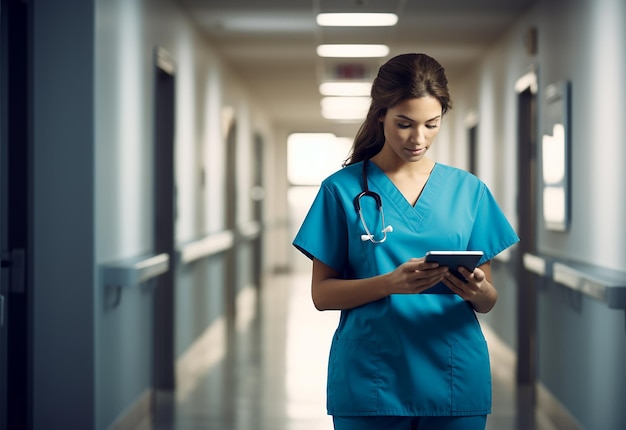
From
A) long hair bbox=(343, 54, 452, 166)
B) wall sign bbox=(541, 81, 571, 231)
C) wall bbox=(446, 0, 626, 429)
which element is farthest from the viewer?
wall sign bbox=(541, 81, 571, 231)

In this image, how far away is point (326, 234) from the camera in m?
1.97

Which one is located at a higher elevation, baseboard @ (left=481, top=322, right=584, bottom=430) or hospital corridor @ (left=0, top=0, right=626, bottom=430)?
hospital corridor @ (left=0, top=0, right=626, bottom=430)

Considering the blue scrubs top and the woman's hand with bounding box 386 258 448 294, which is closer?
the woman's hand with bounding box 386 258 448 294

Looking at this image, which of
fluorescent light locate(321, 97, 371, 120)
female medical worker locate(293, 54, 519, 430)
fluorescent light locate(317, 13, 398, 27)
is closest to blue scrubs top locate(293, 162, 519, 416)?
female medical worker locate(293, 54, 519, 430)

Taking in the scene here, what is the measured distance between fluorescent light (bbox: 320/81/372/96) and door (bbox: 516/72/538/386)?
3439 mm

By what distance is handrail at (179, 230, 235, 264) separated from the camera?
20.5 feet

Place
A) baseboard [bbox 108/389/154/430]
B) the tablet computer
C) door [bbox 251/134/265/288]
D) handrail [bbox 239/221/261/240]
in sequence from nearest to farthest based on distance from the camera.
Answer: the tablet computer → baseboard [bbox 108/389/154/430] → handrail [bbox 239/221/261/240] → door [bbox 251/134/265/288]

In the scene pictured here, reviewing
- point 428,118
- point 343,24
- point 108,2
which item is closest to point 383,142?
point 428,118

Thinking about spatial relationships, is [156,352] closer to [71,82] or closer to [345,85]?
[71,82]

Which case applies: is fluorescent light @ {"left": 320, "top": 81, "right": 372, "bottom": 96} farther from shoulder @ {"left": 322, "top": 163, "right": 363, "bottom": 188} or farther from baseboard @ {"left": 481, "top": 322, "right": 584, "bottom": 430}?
shoulder @ {"left": 322, "top": 163, "right": 363, "bottom": 188}

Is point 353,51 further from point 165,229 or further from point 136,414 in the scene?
point 136,414

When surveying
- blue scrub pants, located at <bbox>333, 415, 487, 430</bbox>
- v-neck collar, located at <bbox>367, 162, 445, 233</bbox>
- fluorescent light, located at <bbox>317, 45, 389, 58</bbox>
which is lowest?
blue scrub pants, located at <bbox>333, 415, 487, 430</bbox>

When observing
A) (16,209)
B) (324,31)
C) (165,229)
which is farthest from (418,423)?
(324,31)

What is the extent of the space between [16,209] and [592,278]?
2.35 meters
